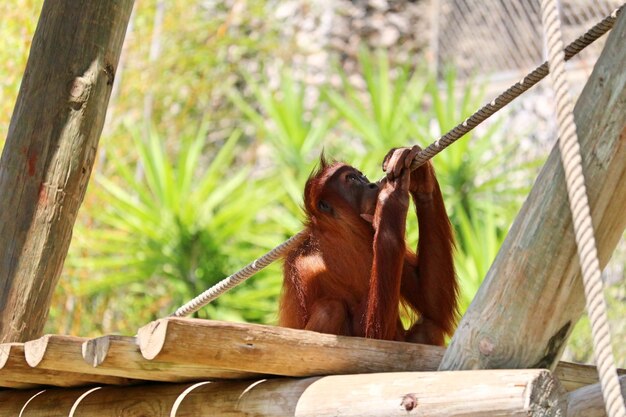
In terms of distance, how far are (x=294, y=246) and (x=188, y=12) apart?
758 cm

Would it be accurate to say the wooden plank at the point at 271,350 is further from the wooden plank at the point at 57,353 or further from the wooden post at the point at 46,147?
the wooden post at the point at 46,147

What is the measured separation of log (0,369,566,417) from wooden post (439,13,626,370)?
168mm

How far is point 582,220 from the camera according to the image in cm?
213

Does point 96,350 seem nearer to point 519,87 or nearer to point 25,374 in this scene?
point 25,374

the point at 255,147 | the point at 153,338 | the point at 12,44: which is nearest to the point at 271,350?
the point at 153,338

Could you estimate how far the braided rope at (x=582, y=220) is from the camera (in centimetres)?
197

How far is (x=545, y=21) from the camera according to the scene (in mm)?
2273

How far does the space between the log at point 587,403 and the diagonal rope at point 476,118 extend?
38.3 inches

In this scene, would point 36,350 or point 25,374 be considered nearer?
point 36,350

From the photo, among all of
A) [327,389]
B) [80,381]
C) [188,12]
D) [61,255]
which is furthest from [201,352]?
[188,12]

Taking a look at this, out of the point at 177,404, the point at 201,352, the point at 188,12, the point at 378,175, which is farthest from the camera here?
the point at 188,12

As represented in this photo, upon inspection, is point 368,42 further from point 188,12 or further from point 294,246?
point 294,246

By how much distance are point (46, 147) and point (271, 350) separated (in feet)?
5.23

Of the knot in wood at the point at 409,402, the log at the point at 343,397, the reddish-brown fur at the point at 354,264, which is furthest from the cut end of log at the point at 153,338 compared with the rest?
the reddish-brown fur at the point at 354,264
